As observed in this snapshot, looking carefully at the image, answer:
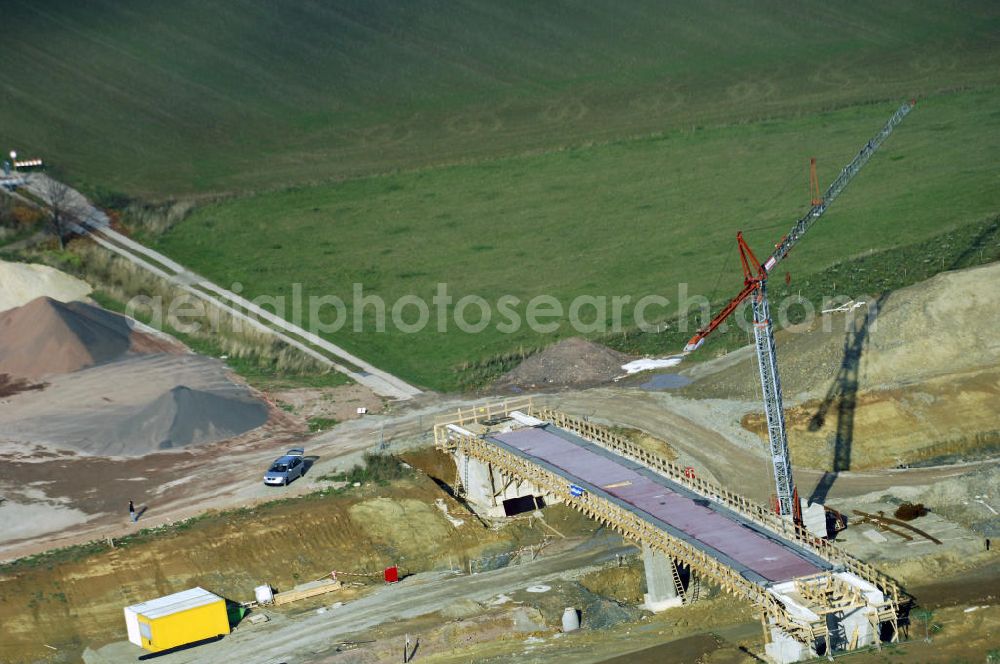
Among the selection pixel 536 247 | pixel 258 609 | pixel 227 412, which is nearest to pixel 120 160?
pixel 536 247

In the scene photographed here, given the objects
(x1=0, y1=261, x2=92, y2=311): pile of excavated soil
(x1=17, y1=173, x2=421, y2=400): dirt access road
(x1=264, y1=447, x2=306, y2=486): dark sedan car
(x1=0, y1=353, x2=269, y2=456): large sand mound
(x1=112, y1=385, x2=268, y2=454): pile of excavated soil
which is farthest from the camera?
(x1=0, y1=261, x2=92, y2=311): pile of excavated soil

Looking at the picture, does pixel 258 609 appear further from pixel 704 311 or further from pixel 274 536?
pixel 704 311

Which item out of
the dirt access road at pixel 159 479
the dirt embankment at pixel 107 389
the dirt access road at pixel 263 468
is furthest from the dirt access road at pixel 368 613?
the dirt embankment at pixel 107 389

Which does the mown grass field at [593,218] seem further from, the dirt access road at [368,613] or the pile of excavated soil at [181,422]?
the dirt access road at [368,613]

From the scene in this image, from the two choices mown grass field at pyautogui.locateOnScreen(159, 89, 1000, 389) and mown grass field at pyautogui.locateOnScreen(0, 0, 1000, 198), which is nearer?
mown grass field at pyautogui.locateOnScreen(159, 89, 1000, 389)

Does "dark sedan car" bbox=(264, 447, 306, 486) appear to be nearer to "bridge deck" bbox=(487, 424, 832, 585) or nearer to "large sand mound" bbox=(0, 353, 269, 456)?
"large sand mound" bbox=(0, 353, 269, 456)

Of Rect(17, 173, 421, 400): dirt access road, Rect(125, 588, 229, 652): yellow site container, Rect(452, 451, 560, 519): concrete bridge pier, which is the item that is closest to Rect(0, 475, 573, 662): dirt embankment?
Rect(125, 588, 229, 652): yellow site container

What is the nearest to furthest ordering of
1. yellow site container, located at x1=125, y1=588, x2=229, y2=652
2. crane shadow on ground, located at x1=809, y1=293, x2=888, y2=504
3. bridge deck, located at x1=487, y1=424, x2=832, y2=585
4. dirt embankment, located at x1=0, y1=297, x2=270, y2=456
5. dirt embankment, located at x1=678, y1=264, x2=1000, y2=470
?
bridge deck, located at x1=487, y1=424, x2=832, y2=585
yellow site container, located at x1=125, y1=588, x2=229, y2=652
crane shadow on ground, located at x1=809, y1=293, x2=888, y2=504
dirt embankment, located at x1=678, y1=264, x2=1000, y2=470
dirt embankment, located at x1=0, y1=297, x2=270, y2=456

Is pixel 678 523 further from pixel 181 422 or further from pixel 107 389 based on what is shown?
pixel 107 389
